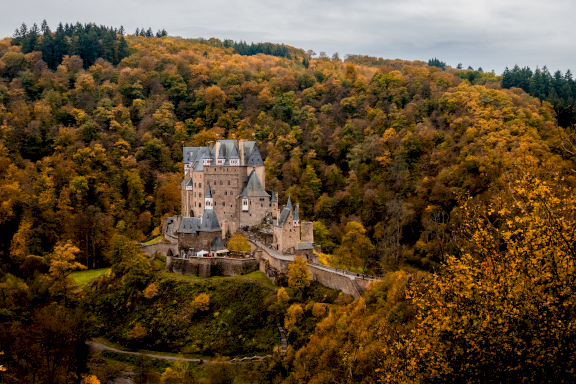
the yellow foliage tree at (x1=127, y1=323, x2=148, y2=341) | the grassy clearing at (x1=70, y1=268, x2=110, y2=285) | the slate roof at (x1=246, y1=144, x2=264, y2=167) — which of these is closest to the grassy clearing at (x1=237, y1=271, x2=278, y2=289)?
the yellow foliage tree at (x1=127, y1=323, x2=148, y2=341)

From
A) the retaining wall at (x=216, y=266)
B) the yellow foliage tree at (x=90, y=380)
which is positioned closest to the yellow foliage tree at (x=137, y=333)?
the retaining wall at (x=216, y=266)

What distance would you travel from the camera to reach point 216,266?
46.4 meters

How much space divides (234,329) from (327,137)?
1857 inches

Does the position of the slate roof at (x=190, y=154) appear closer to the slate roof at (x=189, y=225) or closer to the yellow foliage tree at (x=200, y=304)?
the slate roof at (x=189, y=225)

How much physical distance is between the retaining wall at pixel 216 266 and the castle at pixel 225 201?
1461mm

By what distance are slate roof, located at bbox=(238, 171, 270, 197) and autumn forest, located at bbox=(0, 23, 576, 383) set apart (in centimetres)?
910

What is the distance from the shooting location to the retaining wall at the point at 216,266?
45969mm

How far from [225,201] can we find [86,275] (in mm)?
17471

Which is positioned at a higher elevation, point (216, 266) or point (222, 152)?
point (222, 152)

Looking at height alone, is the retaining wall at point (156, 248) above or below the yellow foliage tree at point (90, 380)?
above

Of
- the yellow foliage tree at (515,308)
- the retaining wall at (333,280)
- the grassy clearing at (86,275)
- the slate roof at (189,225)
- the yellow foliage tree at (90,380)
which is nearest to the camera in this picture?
the yellow foliage tree at (515,308)

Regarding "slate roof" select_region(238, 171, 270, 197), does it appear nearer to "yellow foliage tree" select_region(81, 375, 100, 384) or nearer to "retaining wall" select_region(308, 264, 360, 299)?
"retaining wall" select_region(308, 264, 360, 299)

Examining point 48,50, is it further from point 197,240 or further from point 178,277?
point 178,277

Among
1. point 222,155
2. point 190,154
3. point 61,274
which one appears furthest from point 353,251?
point 61,274
